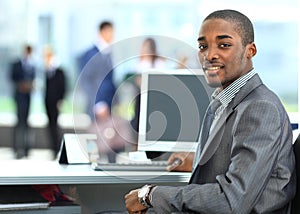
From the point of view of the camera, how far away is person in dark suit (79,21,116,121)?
4.49m

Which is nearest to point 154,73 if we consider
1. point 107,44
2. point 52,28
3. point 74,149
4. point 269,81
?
point 74,149

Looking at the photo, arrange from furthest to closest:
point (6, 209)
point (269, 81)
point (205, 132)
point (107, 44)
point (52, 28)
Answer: point (52, 28)
point (269, 81)
point (107, 44)
point (6, 209)
point (205, 132)

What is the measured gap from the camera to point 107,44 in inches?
254

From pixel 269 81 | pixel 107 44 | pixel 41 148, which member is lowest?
pixel 41 148

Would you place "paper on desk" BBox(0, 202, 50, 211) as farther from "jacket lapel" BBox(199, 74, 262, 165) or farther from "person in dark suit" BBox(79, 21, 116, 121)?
"person in dark suit" BBox(79, 21, 116, 121)

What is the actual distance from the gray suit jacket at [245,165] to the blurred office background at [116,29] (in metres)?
6.39

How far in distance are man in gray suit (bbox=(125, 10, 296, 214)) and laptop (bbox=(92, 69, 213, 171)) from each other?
1.88 feet

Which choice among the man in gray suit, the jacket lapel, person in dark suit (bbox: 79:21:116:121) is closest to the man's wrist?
the man in gray suit

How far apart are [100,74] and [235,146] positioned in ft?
10.8

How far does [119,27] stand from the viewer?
8711mm

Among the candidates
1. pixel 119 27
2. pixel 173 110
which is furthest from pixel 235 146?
pixel 119 27

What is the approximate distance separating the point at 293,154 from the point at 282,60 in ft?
21.7

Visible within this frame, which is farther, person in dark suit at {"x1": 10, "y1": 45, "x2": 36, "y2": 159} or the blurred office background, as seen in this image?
the blurred office background

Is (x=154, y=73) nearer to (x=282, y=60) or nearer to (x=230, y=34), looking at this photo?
(x=230, y=34)
